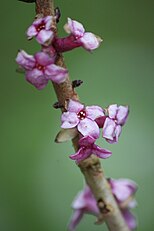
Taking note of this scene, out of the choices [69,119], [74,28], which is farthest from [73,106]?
[74,28]

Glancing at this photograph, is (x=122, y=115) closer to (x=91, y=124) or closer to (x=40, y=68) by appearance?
(x=91, y=124)

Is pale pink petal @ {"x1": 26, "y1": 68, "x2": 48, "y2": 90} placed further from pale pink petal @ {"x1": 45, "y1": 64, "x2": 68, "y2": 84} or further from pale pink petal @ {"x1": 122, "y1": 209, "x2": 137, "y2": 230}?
pale pink petal @ {"x1": 122, "y1": 209, "x2": 137, "y2": 230}

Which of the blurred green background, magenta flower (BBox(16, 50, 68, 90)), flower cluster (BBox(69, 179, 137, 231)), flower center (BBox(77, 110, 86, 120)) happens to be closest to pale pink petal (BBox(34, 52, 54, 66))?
magenta flower (BBox(16, 50, 68, 90))

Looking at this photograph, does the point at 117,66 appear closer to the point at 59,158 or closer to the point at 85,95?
the point at 85,95

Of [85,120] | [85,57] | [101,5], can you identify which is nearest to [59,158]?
[85,57]

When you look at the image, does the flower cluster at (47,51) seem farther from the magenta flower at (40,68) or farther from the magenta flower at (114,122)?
the magenta flower at (114,122)
